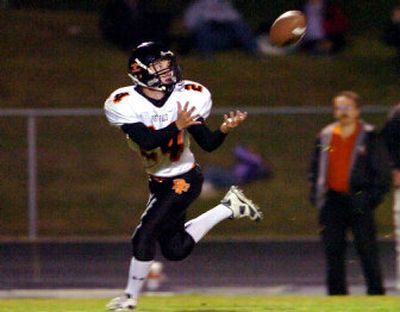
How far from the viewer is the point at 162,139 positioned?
9812 millimetres

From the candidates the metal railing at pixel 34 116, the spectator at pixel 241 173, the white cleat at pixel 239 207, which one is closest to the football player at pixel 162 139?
the white cleat at pixel 239 207

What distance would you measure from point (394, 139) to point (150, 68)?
261cm

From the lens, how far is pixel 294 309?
9.87 metres

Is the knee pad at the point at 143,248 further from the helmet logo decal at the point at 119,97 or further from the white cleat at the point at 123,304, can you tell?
the helmet logo decal at the point at 119,97

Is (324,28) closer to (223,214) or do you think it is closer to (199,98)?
(223,214)

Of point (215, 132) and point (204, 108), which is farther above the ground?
point (204, 108)

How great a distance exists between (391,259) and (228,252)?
185 cm

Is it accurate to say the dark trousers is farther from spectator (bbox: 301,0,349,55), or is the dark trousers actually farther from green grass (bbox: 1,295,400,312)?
spectator (bbox: 301,0,349,55)

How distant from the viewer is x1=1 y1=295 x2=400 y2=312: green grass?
391 inches

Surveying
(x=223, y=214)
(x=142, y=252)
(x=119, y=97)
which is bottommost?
(x=142, y=252)

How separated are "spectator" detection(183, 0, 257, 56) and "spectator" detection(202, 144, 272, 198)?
Answer: 276 centimetres

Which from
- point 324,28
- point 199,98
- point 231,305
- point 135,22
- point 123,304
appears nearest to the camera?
point 123,304

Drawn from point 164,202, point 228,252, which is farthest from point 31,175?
point 164,202

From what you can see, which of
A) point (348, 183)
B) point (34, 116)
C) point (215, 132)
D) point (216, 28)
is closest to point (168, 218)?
point (215, 132)
